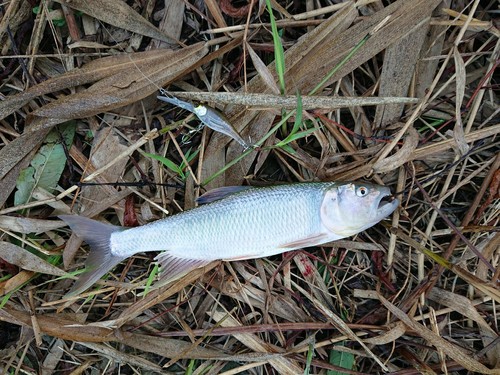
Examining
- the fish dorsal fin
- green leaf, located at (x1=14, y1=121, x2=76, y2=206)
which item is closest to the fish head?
the fish dorsal fin

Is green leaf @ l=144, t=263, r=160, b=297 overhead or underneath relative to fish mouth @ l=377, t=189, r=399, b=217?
underneath

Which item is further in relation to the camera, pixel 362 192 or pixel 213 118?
pixel 213 118

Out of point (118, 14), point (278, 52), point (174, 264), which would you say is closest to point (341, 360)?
point (174, 264)

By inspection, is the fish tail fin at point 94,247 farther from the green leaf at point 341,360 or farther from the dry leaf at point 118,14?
the green leaf at point 341,360

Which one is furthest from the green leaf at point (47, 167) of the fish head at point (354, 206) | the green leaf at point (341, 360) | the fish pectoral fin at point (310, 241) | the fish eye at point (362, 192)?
the green leaf at point (341, 360)

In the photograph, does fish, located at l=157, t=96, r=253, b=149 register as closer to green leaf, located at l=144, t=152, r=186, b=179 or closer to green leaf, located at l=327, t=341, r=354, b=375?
green leaf, located at l=144, t=152, r=186, b=179

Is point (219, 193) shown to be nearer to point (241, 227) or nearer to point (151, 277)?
point (241, 227)
